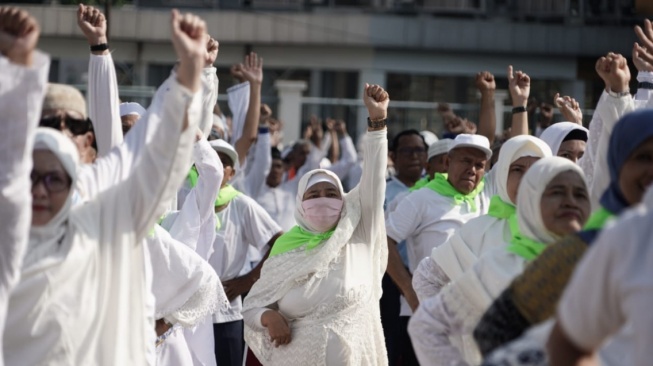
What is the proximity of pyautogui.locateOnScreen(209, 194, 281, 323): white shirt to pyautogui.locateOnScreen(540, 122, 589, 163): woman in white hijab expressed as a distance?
235 centimetres

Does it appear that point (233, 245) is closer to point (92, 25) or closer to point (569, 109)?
point (569, 109)

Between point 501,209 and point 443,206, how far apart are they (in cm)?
275

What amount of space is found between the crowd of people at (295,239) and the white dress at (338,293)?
0.01 m

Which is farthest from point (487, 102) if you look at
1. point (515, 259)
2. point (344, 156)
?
point (344, 156)

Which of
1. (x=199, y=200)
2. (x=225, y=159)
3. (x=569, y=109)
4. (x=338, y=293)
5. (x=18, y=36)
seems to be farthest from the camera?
(x=225, y=159)

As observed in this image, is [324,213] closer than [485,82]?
Yes

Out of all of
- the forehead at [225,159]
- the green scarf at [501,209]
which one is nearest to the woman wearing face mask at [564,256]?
the green scarf at [501,209]

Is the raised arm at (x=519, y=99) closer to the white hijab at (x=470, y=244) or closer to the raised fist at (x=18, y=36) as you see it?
the white hijab at (x=470, y=244)

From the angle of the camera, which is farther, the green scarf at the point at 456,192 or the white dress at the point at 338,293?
the green scarf at the point at 456,192

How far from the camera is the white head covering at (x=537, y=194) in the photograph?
4.82m

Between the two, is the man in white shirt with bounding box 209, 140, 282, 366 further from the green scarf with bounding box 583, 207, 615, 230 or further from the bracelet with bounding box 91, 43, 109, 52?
the green scarf with bounding box 583, 207, 615, 230

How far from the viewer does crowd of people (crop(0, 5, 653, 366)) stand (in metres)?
4.04

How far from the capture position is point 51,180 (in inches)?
184

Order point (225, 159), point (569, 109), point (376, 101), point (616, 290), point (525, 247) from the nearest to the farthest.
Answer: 1. point (616, 290)
2. point (525, 247)
3. point (376, 101)
4. point (569, 109)
5. point (225, 159)
